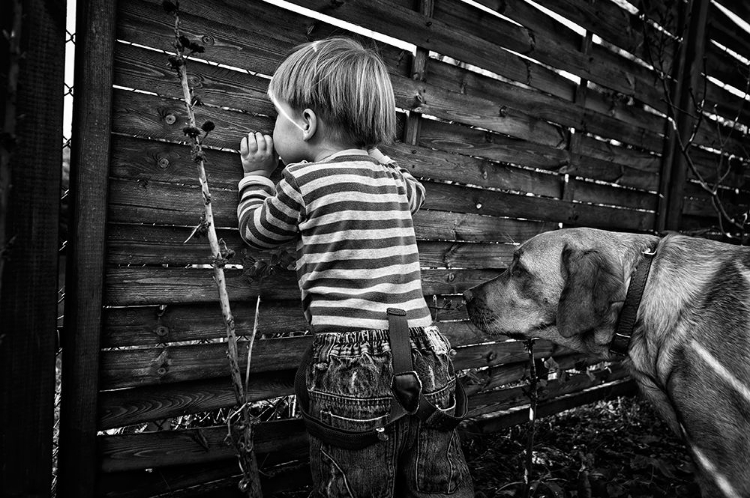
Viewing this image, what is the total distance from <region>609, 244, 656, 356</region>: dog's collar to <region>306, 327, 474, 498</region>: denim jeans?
0.87 meters

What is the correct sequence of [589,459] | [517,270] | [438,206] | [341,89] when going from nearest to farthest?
[341,89] < [517,270] < [438,206] < [589,459]

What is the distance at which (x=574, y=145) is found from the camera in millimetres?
3885

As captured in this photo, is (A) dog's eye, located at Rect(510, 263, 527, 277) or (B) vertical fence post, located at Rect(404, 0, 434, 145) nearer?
(A) dog's eye, located at Rect(510, 263, 527, 277)

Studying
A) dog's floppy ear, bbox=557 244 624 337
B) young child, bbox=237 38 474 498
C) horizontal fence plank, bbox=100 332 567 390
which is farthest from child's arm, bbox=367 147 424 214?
horizontal fence plank, bbox=100 332 567 390

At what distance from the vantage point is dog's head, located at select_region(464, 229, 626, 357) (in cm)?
216

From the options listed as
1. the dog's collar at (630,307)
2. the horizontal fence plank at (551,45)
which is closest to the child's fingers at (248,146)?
the horizontal fence plank at (551,45)

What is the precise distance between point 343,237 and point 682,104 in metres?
4.50

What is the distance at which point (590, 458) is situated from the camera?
3.31 m

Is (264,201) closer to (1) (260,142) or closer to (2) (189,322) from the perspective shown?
(1) (260,142)

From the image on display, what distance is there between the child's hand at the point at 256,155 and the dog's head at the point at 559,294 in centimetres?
116

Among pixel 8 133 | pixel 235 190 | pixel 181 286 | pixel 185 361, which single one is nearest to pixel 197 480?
pixel 185 361

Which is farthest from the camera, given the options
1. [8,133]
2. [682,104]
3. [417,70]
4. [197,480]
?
[682,104]

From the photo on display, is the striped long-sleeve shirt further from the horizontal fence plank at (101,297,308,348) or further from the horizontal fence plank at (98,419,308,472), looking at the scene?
the horizontal fence plank at (98,419,308,472)

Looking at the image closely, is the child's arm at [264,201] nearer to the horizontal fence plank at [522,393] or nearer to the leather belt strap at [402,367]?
the leather belt strap at [402,367]
